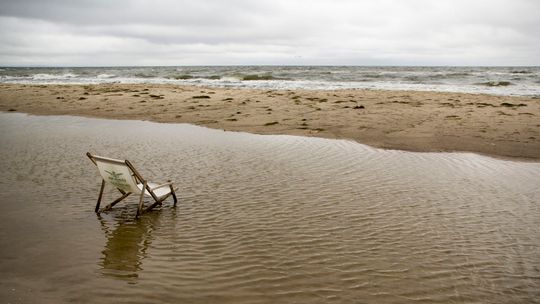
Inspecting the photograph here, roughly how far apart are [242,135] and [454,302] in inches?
369

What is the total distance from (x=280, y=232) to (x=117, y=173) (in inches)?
95.8

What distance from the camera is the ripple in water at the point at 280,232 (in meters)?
4.13

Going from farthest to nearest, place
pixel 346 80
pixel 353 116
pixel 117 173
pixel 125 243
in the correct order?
pixel 346 80, pixel 353 116, pixel 117 173, pixel 125 243

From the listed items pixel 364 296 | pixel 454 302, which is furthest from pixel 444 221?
pixel 364 296

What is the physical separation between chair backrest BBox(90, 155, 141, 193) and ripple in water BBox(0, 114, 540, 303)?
51 centimetres

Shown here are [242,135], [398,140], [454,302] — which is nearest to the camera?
[454,302]

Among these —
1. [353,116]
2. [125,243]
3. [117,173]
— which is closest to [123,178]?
[117,173]

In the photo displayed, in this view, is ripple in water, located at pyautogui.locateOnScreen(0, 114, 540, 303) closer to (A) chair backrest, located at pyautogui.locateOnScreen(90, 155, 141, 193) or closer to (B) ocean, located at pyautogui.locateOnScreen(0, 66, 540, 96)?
(A) chair backrest, located at pyautogui.locateOnScreen(90, 155, 141, 193)

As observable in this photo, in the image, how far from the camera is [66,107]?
1903 centimetres

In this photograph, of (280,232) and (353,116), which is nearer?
(280,232)

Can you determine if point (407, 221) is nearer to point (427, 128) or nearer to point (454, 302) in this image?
point (454, 302)

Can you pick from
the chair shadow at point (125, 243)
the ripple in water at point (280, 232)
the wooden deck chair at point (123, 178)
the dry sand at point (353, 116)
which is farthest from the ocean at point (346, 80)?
the chair shadow at point (125, 243)

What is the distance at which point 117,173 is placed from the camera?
5672 mm

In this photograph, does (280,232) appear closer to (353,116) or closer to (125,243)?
(125,243)
